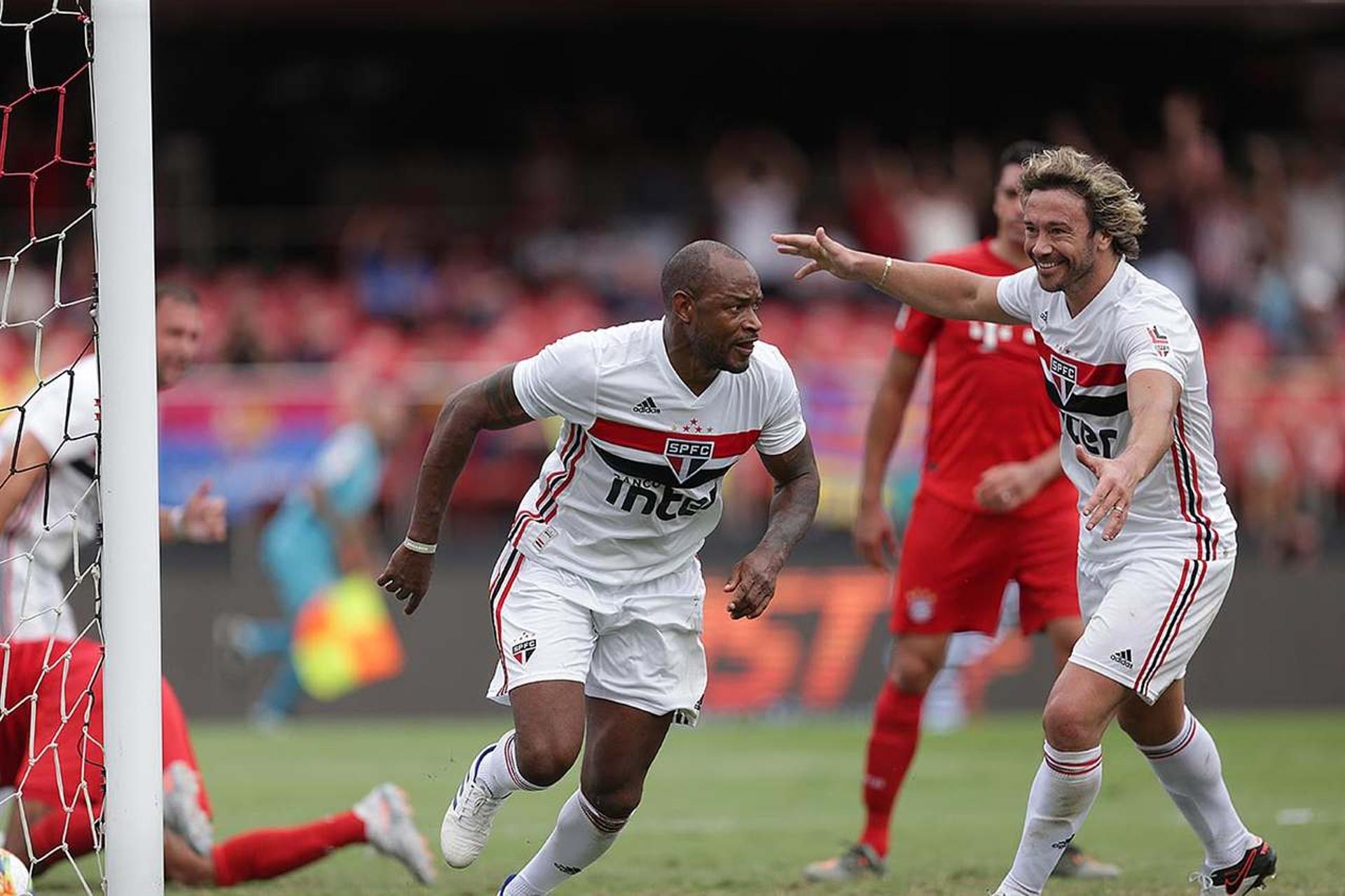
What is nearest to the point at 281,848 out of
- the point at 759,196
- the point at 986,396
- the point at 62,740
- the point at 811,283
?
the point at 62,740

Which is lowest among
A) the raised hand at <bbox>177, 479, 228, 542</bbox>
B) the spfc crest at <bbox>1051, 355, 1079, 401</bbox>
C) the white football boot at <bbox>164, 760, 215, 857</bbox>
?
the white football boot at <bbox>164, 760, 215, 857</bbox>

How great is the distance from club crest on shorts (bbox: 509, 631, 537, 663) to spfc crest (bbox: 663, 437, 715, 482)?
70 centimetres

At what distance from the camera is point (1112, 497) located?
507 cm

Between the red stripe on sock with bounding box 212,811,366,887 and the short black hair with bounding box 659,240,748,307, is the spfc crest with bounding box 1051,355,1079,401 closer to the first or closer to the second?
the short black hair with bounding box 659,240,748,307

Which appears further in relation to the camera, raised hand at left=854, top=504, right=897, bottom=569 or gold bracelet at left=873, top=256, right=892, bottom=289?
raised hand at left=854, top=504, right=897, bottom=569

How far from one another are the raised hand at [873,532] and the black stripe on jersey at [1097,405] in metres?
1.93

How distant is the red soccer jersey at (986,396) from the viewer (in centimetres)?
766

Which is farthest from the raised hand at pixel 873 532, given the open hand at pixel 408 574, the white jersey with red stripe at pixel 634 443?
the open hand at pixel 408 574

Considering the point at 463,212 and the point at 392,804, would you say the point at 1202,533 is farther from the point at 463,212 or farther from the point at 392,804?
the point at 463,212

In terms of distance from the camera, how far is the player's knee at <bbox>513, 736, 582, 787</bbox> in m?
5.59

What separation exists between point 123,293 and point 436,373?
31.1 feet

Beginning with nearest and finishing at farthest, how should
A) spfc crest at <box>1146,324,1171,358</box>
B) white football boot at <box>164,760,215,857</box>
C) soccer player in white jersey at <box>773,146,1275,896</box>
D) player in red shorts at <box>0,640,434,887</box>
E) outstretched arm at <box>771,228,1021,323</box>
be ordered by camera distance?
spfc crest at <box>1146,324,1171,358</box> → soccer player in white jersey at <box>773,146,1275,896</box> → outstretched arm at <box>771,228,1021,323</box> → player in red shorts at <box>0,640,434,887</box> → white football boot at <box>164,760,215,857</box>

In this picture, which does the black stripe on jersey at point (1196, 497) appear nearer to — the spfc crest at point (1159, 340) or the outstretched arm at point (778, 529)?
the spfc crest at point (1159, 340)

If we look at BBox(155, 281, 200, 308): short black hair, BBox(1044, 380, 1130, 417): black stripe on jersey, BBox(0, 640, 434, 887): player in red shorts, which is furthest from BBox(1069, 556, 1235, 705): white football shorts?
BBox(155, 281, 200, 308): short black hair
